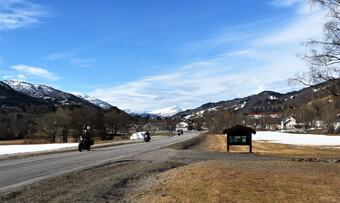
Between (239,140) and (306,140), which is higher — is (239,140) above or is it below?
below

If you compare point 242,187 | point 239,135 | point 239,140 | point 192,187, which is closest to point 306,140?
point 239,140

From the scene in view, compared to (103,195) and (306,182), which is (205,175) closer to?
(306,182)

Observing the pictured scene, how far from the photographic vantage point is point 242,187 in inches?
651

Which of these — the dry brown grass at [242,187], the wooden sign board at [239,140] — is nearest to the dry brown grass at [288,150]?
the wooden sign board at [239,140]

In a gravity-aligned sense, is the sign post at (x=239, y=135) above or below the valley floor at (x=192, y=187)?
above

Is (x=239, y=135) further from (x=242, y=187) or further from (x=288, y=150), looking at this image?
(x=242, y=187)

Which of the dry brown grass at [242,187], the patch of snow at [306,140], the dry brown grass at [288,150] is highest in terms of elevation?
the patch of snow at [306,140]

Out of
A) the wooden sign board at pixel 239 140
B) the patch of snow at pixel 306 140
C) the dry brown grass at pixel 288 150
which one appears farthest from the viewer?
the patch of snow at pixel 306 140

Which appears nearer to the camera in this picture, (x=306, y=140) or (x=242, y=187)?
(x=242, y=187)

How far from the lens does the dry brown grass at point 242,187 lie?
14.6 meters

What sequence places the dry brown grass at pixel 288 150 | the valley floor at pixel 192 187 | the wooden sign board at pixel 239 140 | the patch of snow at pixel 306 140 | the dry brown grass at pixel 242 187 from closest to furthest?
the valley floor at pixel 192 187
the dry brown grass at pixel 242 187
the wooden sign board at pixel 239 140
the dry brown grass at pixel 288 150
the patch of snow at pixel 306 140

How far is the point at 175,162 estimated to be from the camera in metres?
29.7

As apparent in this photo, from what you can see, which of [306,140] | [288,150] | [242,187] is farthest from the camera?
[306,140]

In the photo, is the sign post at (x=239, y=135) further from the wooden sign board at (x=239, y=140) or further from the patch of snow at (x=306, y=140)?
the patch of snow at (x=306, y=140)
